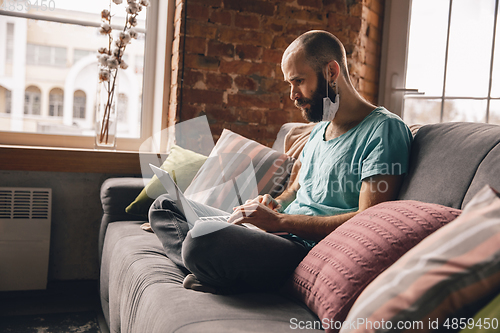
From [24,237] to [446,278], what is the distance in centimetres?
209

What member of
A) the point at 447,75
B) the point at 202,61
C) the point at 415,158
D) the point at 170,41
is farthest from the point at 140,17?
the point at 415,158

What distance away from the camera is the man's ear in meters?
1.40

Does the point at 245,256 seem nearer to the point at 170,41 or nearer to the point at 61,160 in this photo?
the point at 61,160

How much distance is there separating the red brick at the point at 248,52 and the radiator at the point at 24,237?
1306mm

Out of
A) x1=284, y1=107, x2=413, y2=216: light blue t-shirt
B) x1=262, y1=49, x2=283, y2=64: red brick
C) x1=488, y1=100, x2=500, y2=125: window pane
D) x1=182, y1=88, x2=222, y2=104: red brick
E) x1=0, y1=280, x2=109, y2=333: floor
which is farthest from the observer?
x1=262, y1=49, x2=283, y2=64: red brick

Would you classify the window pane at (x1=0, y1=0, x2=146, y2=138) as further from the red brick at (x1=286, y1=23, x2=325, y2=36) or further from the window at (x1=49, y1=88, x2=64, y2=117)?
the red brick at (x1=286, y1=23, x2=325, y2=36)

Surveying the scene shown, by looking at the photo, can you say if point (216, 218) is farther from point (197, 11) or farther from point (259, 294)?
point (197, 11)

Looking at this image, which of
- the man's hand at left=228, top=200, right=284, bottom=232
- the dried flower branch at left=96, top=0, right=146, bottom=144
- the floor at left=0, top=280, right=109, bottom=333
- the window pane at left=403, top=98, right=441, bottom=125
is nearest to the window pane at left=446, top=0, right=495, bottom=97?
the window pane at left=403, top=98, right=441, bottom=125

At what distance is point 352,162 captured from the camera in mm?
1231

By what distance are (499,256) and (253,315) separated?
0.50 meters

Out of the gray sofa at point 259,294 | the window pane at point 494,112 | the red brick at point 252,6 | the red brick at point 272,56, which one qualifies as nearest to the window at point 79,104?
the red brick at point 252,6

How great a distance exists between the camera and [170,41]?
2.55 m

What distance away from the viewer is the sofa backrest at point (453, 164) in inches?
37.0

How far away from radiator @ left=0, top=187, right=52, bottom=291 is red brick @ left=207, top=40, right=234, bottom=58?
1.18m
